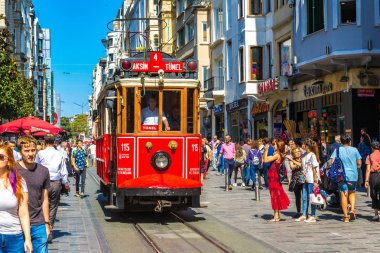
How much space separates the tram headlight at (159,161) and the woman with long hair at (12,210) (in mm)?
8198

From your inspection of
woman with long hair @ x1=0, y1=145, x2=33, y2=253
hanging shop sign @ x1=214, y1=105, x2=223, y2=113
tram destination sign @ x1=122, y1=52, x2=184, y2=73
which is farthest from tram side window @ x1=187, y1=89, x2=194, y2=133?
hanging shop sign @ x1=214, y1=105, x2=223, y2=113

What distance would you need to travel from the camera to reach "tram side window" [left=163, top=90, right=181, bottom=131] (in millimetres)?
14328

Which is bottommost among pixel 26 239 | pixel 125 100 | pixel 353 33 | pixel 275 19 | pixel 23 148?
pixel 26 239

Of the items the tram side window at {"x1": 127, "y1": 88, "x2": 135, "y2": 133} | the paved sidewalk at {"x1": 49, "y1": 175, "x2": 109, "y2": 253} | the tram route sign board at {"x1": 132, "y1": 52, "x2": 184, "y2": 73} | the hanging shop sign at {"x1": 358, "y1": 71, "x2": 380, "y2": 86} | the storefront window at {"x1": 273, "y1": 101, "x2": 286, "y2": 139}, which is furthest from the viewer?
the storefront window at {"x1": 273, "y1": 101, "x2": 286, "y2": 139}

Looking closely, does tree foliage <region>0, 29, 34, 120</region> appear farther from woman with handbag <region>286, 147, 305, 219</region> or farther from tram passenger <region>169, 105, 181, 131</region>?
woman with handbag <region>286, 147, 305, 219</region>

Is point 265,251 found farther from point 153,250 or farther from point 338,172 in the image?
point 338,172

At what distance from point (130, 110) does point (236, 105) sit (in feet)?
77.2

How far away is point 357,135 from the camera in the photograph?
23547 mm

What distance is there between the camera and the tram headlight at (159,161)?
1413 centimetres

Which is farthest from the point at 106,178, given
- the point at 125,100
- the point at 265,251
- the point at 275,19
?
the point at 275,19

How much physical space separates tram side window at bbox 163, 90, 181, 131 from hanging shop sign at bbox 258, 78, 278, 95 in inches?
657

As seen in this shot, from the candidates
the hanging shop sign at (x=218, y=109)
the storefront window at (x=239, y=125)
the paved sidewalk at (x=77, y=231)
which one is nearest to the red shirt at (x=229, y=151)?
the paved sidewalk at (x=77, y=231)

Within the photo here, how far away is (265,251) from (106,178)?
657 centimetres

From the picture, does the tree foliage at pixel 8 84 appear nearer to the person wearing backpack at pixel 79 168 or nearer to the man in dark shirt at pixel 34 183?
the person wearing backpack at pixel 79 168
